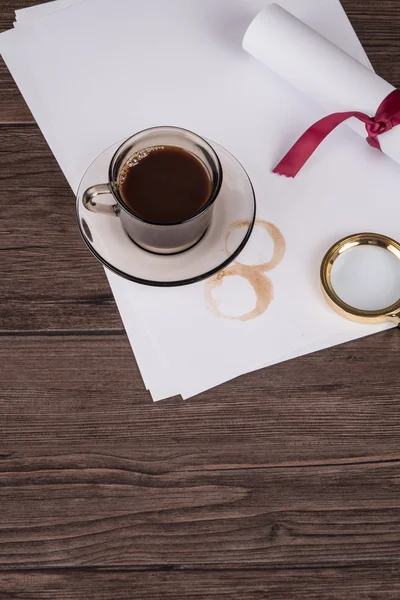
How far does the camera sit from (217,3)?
94 centimetres

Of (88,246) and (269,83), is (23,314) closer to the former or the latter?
(88,246)

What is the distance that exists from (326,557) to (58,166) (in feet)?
1.70

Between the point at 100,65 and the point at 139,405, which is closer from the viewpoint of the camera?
the point at 139,405

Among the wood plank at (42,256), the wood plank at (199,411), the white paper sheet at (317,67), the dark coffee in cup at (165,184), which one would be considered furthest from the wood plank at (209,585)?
the white paper sheet at (317,67)

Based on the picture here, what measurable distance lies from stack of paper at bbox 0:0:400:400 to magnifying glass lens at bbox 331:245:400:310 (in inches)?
1.0

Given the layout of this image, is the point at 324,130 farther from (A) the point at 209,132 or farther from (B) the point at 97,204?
(B) the point at 97,204

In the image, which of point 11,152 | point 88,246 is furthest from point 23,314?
point 11,152

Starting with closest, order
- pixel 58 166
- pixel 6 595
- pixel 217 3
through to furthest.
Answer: pixel 6 595
pixel 58 166
pixel 217 3

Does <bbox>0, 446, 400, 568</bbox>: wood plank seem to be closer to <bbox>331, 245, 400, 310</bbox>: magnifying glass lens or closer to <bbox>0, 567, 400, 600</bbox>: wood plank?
<bbox>0, 567, 400, 600</bbox>: wood plank

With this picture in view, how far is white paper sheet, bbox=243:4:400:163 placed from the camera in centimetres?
82

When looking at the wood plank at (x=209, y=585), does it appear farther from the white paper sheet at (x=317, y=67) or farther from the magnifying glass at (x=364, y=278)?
the white paper sheet at (x=317, y=67)

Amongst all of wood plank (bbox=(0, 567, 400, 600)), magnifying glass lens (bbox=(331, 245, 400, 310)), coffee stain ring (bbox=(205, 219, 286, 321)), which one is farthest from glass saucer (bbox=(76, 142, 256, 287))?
wood plank (bbox=(0, 567, 400, 600))

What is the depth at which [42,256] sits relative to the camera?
2.54 ft

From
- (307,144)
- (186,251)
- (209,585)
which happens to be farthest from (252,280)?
(209,585)
